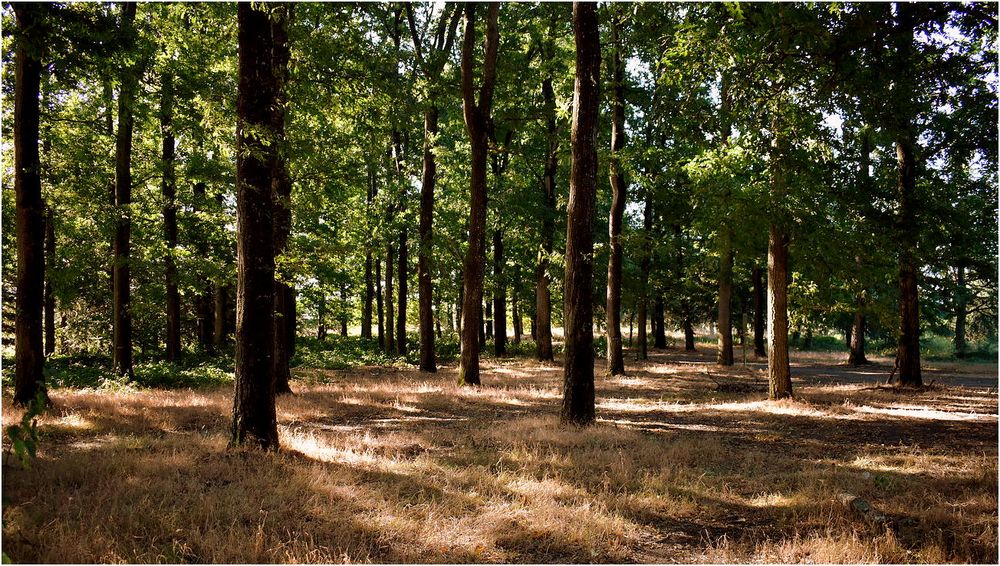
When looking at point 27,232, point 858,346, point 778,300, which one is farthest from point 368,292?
point 858,346

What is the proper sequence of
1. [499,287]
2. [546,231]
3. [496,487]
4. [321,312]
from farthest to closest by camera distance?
[321,312] → [499,287] → [546,231] → [496,487]

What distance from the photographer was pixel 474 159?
625 inches

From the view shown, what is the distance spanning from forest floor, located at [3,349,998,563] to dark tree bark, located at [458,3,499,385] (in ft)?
14.5

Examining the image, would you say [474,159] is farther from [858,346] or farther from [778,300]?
[858,346]

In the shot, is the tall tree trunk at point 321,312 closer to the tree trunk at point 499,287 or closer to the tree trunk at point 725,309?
the tree trunk at point 499,287

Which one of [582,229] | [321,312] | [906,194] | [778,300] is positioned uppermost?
[906,194]

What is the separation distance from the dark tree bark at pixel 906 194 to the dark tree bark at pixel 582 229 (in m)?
4.68

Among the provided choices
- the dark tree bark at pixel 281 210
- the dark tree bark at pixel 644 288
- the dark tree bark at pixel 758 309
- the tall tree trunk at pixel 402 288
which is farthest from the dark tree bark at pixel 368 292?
the dark tree bark at pixel 758 309

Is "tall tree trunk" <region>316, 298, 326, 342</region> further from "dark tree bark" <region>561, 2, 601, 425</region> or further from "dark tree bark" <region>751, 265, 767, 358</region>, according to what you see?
"dark tree bark" <region>561, 2, 601, 425</region>

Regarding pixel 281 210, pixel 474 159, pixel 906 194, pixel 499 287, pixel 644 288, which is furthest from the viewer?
pixel 644 288

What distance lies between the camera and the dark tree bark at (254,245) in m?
7.21

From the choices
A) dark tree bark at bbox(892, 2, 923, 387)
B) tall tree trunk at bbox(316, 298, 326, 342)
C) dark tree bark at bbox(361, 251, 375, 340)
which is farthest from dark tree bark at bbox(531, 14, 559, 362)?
tall tree trunk at bbox(316, 298, 326, 342)

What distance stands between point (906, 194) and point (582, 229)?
10348 millimetres

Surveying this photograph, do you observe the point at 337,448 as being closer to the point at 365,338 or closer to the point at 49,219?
the point at 49,219
